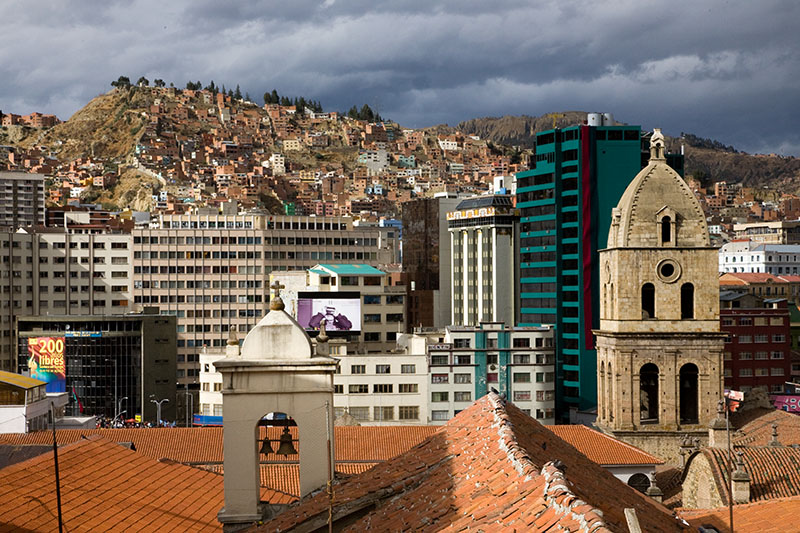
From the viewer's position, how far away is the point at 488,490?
1192 centimetres

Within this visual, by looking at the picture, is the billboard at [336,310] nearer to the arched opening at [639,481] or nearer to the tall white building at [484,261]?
the tall white building at [484,261]

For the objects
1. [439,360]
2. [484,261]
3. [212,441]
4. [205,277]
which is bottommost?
[212,441]

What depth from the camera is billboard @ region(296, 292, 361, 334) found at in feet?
284

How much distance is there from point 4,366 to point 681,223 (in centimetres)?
8592

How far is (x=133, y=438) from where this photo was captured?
143 ft

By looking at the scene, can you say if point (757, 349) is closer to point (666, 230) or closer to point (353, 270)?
point (353, 270)

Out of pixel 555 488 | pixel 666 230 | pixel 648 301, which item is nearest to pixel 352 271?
pixel 648 301

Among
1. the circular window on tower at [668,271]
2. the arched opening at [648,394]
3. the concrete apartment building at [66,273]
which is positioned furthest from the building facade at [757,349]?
the concrete apartment building at [66,273]

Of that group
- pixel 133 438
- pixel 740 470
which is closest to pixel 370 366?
pixel 133 438

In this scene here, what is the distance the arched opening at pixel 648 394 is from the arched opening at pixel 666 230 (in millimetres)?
4670

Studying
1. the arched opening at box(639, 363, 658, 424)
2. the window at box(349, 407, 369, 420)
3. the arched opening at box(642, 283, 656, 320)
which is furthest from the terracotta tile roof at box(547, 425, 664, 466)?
the window at box(349, 407, 369, 420)

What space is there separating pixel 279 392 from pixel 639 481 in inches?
1070

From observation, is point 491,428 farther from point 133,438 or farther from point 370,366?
point 370,366

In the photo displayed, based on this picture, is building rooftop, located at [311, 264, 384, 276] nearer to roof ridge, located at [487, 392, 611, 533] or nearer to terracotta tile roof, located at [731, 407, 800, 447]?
terracotta tile roof, located at [731, 407, 800, 447]
